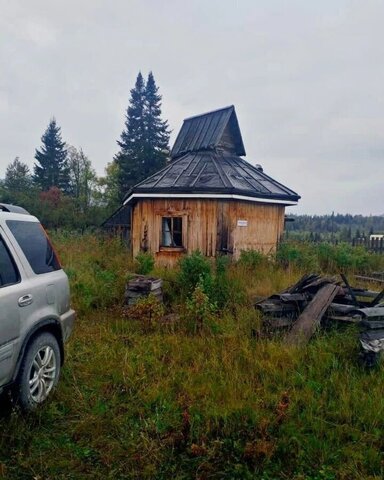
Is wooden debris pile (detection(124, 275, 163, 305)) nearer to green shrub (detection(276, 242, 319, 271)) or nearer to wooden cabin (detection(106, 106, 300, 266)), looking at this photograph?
wooden cabin (detection(106, 106, 300, 266))

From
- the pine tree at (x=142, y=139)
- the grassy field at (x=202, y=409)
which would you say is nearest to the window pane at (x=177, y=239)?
the grassy field at (x=202, y=409)

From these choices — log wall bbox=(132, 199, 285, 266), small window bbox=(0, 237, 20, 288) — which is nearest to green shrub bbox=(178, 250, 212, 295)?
log wall bbox=(132, 199, 285, 266)

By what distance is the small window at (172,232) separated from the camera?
11516 mm

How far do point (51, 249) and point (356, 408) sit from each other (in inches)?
153

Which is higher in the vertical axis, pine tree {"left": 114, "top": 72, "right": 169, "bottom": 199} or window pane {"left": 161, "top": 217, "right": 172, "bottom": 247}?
pine tree {"left": 114, "top": 72, "right": 169, "bottom": 199}

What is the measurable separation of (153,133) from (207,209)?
29535 millimetres

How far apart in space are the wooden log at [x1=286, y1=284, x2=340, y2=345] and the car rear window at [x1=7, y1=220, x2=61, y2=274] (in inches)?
140

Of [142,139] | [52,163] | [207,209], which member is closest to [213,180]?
[207,209]

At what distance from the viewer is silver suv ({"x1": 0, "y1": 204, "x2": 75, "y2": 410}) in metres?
3.04

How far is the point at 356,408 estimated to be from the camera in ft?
11.8

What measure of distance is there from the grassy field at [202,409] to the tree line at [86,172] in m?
24.2

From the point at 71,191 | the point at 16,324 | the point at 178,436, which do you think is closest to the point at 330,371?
the point at 178,436

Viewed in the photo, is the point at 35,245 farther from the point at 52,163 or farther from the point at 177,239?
the point at 52,163

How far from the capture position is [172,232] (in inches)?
456
